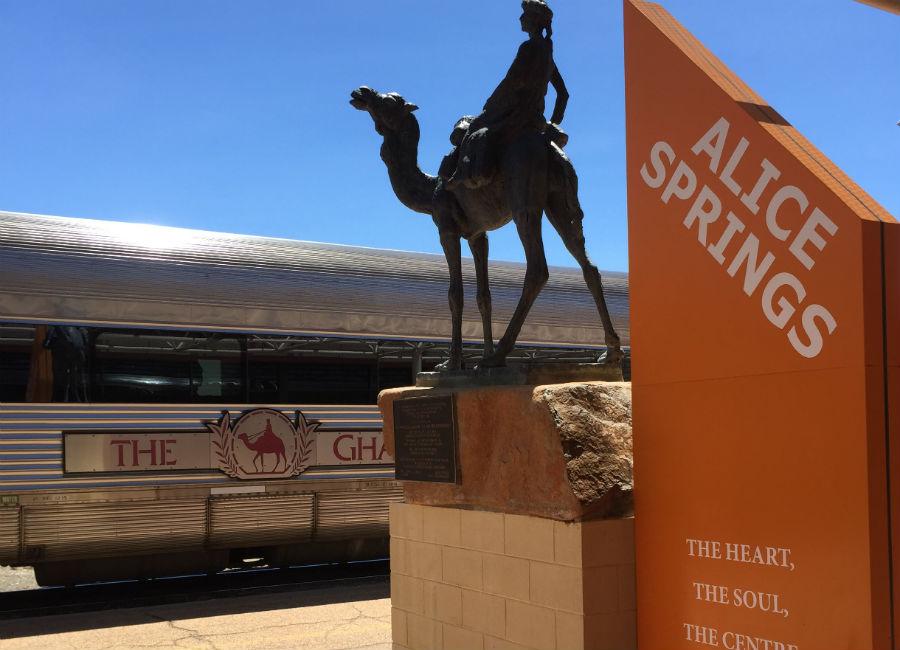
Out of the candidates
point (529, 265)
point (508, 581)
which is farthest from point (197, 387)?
point (508, 581)

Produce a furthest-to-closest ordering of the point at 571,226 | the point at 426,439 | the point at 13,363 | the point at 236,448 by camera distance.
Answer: the point at 236,448
the point at 13,363
the point at 426,439
the point at 571,226

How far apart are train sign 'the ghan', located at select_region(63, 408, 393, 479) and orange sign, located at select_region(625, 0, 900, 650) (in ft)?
20.9

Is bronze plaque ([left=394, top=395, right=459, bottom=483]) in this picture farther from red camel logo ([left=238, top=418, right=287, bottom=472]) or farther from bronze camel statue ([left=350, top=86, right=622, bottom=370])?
red camel logo ([left=238, top=418, right=287, bottom=472])

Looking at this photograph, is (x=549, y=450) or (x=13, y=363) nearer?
(x=549, y=450)

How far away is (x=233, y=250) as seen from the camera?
36.2 feet

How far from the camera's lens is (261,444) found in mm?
10312

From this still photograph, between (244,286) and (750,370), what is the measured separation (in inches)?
298

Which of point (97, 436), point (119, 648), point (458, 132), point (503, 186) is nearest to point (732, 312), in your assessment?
point (503, 186)

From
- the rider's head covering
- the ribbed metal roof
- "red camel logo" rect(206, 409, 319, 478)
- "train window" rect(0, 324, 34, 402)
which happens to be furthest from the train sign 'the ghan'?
the rider's head covering

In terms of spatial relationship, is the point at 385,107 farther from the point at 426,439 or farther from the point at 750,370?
the point at 750,370

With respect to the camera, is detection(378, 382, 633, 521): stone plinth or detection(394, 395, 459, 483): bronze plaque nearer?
detection(378, 382, 633, 521): stone plinth

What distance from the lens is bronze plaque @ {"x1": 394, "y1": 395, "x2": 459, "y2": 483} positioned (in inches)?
219

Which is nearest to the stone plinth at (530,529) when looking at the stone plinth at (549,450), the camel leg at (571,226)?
the stone plinth at (549,450)

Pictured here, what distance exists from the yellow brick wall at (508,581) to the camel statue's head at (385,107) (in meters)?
2.37
